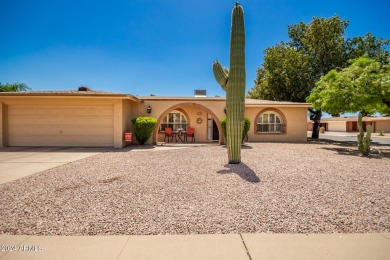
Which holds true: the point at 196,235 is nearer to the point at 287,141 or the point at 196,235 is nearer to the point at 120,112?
the point at 120,112

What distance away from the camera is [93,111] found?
12.8 metres

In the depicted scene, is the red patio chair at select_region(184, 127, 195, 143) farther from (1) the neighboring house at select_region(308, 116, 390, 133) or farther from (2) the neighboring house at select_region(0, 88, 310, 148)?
(1) the neighboring house at select_region(308, 116, 390, 133)

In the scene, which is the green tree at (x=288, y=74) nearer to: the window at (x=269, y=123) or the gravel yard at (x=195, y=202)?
the window at (x=269, y=123)

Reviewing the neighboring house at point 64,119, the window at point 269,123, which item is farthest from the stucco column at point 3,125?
the window at point 269,123

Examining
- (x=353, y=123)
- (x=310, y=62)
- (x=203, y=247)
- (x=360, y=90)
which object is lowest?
(x=203, y=247)

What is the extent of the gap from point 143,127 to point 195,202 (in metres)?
9.92

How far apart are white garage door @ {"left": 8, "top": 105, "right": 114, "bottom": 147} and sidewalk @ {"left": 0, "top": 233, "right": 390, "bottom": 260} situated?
10.7 metres

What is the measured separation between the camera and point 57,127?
1284 cm

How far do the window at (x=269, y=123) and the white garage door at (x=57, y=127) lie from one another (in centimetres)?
1085

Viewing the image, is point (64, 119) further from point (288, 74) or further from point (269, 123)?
point (288, 74)

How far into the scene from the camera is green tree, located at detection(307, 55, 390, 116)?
10117 mm

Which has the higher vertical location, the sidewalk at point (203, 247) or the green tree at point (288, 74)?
the green tree at point (288, 74)

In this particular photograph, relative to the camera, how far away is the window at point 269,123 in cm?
1642

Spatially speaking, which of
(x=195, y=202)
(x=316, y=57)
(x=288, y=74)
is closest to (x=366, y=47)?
(x=316, y=57)
